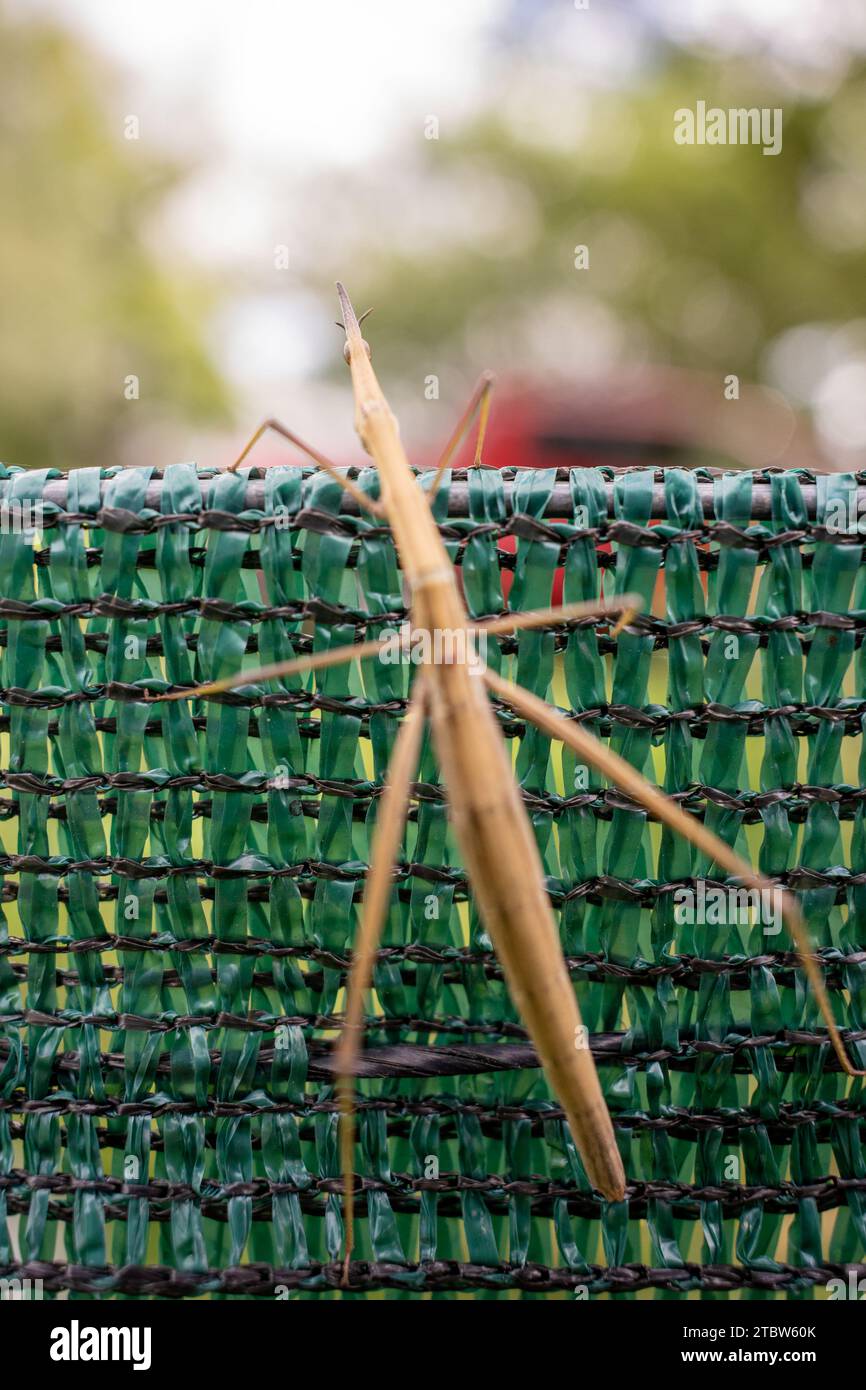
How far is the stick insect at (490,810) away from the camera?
468 mm

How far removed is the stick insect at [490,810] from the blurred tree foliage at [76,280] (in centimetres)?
483

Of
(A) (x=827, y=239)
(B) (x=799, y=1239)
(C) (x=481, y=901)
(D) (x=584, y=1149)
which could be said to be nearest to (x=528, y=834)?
(C) (x=481, y=901)

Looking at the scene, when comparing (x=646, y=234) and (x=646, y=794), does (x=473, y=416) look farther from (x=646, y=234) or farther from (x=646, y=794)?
(x=646, y=234)

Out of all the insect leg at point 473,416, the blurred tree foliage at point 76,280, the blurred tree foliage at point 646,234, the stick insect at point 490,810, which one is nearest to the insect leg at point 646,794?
the stick insect at point 490,810

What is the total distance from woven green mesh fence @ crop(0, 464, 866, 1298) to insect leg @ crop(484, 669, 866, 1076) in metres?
0.02

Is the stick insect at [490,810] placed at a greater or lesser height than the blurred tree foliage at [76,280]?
lesser

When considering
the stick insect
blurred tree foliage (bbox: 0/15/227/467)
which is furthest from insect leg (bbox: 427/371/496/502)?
blurred tree foliage (bbox: 0/15/227/467)

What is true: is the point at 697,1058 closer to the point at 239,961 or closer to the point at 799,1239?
the point at 799,1239

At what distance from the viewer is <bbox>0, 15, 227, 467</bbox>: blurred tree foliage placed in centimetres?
482

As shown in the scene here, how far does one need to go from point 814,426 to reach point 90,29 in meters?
4.63

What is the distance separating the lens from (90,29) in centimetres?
520

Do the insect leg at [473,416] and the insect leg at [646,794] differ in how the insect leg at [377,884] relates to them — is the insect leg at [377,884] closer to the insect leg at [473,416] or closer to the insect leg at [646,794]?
the insect leg at [646,794]

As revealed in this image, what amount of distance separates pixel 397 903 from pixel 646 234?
20.7 ft

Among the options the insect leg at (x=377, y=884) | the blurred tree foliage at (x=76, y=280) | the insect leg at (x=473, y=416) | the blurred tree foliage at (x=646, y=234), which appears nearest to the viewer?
the insect leg at (x=377, y=884)
